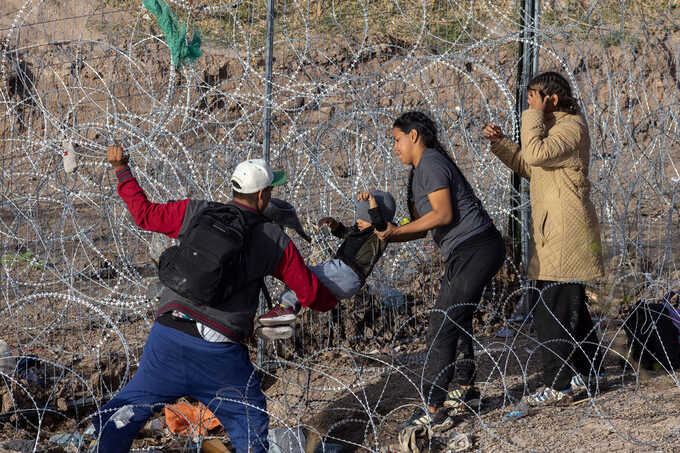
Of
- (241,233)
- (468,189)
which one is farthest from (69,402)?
(468,189)

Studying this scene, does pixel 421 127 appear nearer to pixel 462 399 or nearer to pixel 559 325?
pixel 559 325

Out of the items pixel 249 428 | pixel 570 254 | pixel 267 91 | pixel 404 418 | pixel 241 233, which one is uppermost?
pixel 267 91

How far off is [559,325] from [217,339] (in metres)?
1.87

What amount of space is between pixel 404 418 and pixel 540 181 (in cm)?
146

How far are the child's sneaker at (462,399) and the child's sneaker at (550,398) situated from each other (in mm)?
264

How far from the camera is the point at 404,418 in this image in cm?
430

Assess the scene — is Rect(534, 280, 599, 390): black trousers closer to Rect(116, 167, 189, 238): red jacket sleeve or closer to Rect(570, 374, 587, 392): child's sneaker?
Rect(570, 374, 587, 392): child's sneaker

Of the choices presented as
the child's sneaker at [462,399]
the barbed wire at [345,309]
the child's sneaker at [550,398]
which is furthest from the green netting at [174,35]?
the child's sneaker at [550,398]

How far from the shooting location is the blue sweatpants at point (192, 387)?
324cm

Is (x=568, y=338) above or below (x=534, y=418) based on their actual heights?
above

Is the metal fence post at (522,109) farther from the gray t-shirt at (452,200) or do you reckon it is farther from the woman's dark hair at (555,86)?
the gray t-shirt at (452,200)

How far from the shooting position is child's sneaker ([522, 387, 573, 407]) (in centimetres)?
416

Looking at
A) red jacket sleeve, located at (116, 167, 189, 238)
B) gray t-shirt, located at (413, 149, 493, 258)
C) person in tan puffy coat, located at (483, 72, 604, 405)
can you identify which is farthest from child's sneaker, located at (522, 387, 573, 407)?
red jacket sleeve, located at (116, 167, 189, 238)

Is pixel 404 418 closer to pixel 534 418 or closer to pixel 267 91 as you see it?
pixel 534 418
